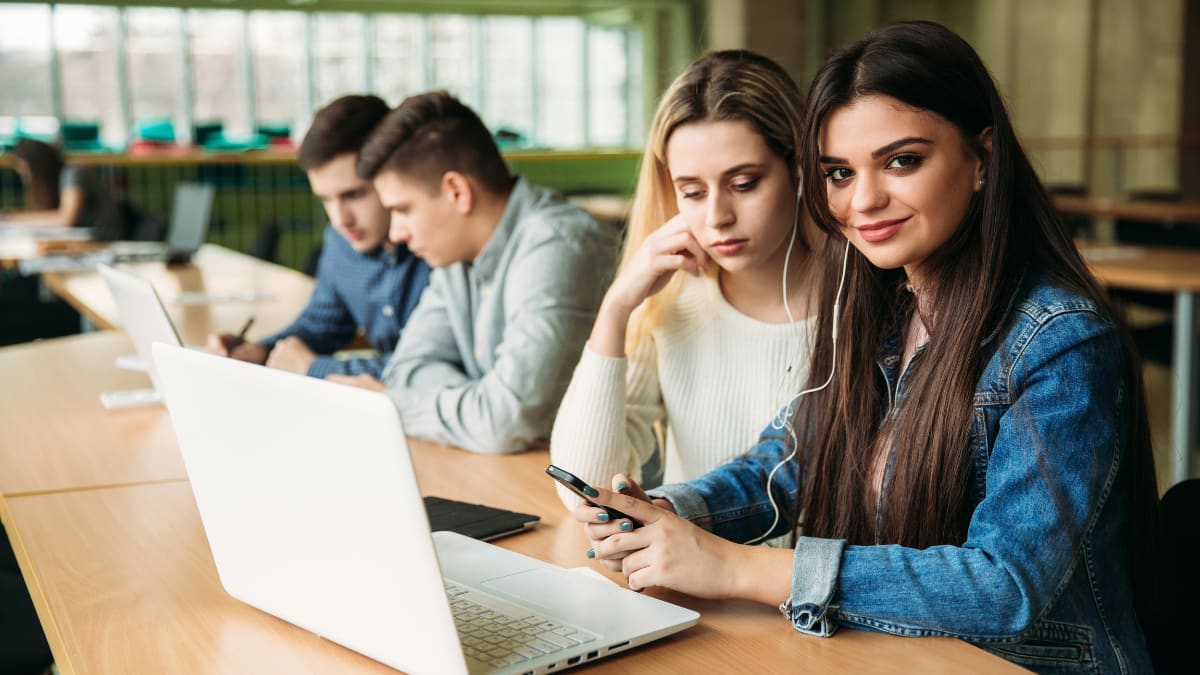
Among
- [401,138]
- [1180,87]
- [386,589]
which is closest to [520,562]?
[386,589]

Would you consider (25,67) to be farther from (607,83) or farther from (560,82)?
(607,83)

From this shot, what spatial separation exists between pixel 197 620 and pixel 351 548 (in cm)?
31

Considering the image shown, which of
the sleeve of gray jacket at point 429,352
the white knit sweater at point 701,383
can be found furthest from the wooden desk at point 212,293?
the white knit sweater at point 701,383

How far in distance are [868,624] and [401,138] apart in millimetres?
1449

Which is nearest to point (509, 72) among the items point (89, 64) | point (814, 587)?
point (89, 64)

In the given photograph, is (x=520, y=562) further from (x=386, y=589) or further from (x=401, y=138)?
(x=401, y=138)

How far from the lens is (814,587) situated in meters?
1.14

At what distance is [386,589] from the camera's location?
0.99 metres

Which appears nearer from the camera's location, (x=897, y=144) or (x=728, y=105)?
(x=897, y=144)

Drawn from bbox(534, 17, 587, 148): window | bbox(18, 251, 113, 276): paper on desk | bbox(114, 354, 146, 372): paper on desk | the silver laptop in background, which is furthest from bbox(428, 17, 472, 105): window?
bbox(114, 354, 146, 372): paper on desk

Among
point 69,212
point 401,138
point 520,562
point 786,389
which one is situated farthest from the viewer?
point 69,212

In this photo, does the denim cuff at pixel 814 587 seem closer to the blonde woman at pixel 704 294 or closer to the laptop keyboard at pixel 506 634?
the laptop keyboard at pixel 506 634

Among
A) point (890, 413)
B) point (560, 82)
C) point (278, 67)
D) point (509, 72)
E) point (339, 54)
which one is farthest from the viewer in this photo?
point (560, 82)

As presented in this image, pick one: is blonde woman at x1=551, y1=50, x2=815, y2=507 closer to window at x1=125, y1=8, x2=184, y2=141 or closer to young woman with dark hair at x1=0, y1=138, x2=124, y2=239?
young woman with dark hair at x1=0, y1=138, x2=124, y2=239
